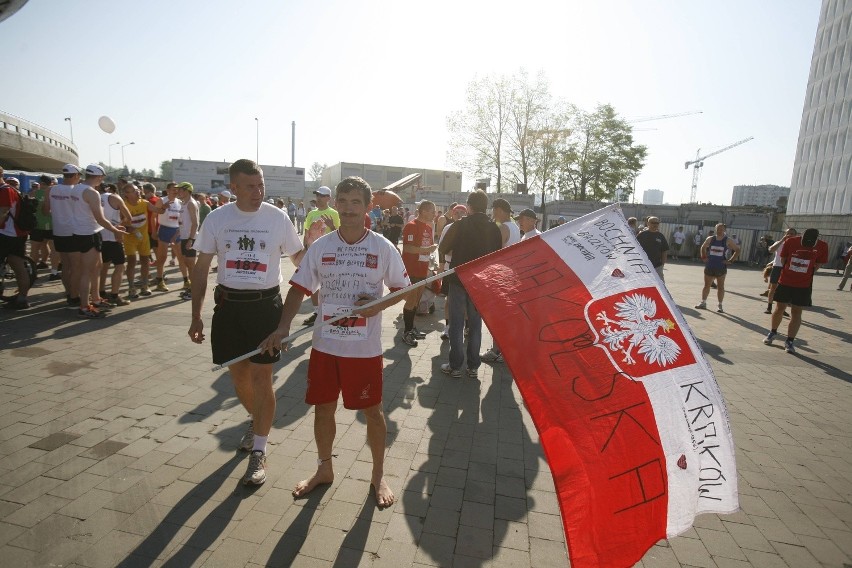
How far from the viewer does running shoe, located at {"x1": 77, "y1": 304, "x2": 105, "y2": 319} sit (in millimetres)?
7027

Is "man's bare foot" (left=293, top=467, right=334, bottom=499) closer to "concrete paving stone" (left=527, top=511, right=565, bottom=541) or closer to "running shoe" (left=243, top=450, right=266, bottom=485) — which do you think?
"running shoe" (left=243, top=450, right=266, bottom=485)

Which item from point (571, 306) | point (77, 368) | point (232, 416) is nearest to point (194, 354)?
point (77, 368)

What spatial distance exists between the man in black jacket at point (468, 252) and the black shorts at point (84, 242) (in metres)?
5.47

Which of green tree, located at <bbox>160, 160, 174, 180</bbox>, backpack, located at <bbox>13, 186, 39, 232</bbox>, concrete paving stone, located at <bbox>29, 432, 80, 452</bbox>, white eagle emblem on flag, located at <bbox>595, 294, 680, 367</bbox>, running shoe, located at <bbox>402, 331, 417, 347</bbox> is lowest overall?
concrete paving stone, located at <bbox>29, 432, 80, 452</bbox>

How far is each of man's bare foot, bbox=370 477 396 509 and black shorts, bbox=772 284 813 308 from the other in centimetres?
767

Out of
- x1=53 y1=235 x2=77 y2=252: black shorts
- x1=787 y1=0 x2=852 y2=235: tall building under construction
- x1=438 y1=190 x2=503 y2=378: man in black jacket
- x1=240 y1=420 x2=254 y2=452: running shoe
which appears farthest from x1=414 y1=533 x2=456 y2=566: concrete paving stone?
x1=787 y1=0 x2=852 y2=235: tall building under construction

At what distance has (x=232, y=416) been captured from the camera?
4223 millimetres

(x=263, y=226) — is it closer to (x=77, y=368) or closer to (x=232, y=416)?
(x=232, y=416)

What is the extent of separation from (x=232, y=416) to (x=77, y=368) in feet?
7.63

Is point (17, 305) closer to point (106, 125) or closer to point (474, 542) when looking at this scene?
point (474, 542)

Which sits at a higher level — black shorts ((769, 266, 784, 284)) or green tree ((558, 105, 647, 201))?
green tree ((558, 105, 647, 201))

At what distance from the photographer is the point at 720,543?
9.36 ft

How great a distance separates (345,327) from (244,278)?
912mm

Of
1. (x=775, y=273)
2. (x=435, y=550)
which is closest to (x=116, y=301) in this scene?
(x=435, y=550)
